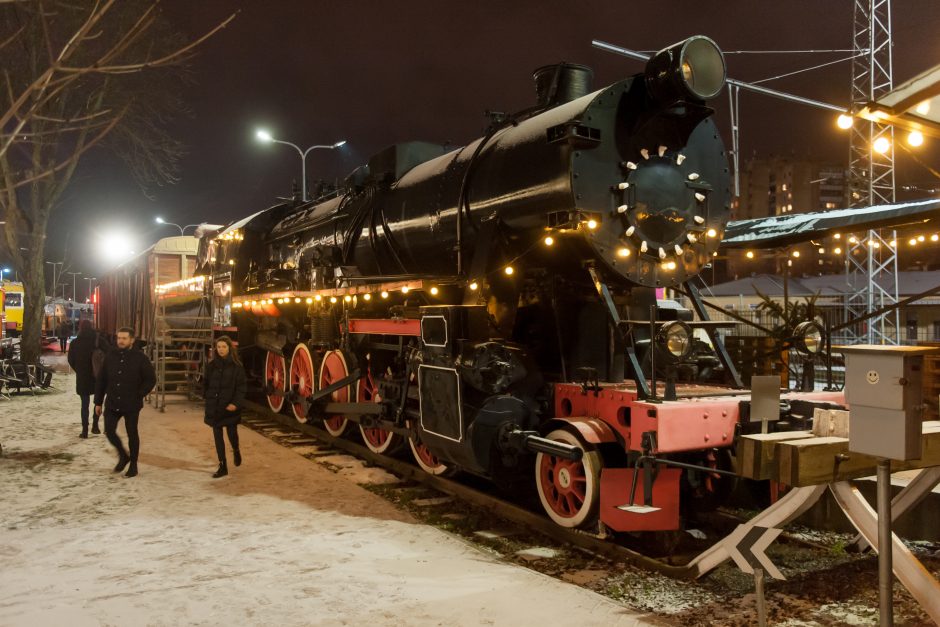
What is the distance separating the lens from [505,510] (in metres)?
5.65

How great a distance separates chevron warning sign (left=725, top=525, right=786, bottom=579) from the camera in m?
3.52

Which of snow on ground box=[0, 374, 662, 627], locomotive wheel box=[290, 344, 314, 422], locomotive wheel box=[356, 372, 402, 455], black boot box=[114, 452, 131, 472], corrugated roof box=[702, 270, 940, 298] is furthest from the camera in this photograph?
corrugated roof box=[702, 270, 940, 298]

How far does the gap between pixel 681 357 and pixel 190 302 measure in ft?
40.4

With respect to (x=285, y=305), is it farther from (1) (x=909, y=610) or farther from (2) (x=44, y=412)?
(1) (x=909, y=610)

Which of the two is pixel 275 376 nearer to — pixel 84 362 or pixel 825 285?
pixel 84 362

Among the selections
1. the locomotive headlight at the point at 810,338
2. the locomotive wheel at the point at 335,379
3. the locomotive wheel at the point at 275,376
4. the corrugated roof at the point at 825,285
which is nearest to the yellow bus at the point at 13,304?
the locomotive wheel at the point at 275,376

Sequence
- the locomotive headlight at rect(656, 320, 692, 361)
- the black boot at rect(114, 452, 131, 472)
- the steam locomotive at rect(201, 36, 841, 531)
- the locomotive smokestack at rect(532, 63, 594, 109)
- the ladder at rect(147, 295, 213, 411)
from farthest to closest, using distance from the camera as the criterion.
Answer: the ladder at rect(147, 295, 213, 411) < the black boot at rect(114, 452, 131, 472) < the locomotive smokestack at rect(532, 63, 594, 109) < the steam locomotive at rect(201, 36, 841, 531) < the locomotive headlight at rect(656, 320, 692, 361)

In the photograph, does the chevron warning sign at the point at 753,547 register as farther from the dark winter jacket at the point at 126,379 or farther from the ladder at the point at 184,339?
the ladder at the point at 184,339

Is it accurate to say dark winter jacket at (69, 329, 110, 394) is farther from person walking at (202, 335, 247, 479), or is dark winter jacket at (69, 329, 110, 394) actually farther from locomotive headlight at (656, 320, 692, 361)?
locomotive headlight at (656, 320, 692, 361)

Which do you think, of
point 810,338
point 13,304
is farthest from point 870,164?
point 13,304

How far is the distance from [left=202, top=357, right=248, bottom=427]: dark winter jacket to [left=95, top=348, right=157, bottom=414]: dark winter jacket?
24.1 inches

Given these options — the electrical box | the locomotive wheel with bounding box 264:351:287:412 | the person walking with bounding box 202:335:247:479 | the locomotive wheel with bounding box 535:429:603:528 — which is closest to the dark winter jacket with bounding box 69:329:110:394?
the locomotive wheel with bounding box 264:351:287:412

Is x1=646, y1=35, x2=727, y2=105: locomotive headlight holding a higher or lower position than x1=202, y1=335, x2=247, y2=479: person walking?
higher

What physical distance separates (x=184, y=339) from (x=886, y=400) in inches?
487
